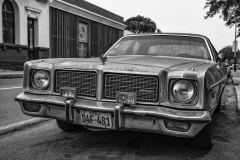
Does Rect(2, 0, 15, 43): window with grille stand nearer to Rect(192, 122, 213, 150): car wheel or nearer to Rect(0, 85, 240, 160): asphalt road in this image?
Rect(0, 85, 240, 160): asphalt road

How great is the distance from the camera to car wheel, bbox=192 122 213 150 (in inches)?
104

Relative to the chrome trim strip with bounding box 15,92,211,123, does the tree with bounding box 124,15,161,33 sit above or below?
above

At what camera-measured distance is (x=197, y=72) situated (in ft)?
7.68

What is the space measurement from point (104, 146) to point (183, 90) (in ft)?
3.59

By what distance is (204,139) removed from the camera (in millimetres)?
2695

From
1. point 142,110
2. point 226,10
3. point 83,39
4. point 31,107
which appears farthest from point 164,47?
point 83,39

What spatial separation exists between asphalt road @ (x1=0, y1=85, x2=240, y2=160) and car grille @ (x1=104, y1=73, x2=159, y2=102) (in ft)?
2.01

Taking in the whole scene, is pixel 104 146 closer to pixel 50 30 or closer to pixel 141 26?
pixel 50 30

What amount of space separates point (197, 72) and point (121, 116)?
0.79 metres

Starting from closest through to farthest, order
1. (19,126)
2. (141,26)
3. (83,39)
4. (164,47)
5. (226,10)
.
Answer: (19,126)
(164,47)
(226,10)
(83,39)
(141,26)

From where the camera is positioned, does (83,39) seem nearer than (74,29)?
No

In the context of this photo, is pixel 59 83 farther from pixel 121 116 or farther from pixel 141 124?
pixel 141 124

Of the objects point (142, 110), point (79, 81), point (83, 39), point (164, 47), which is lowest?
point (142, 110)

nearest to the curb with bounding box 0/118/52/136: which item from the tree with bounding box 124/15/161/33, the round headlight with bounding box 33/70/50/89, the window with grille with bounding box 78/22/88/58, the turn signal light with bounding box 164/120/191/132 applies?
the round headlight with bounding box 33/70/50/89
